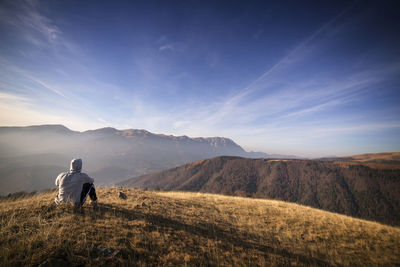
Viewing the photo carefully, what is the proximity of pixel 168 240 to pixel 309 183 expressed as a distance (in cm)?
10287

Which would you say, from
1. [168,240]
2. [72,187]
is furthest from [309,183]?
[72,187]

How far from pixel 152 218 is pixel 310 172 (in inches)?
4280

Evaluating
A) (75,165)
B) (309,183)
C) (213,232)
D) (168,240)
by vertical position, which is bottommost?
(309,183)

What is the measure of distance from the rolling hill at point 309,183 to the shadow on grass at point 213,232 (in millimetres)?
23399

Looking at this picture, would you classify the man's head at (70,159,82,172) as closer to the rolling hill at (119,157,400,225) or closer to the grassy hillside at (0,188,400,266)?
the grassy hillside at (0,188,400,266)

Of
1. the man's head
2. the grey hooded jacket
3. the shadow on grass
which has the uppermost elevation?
the man's head

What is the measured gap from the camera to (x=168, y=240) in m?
4.85

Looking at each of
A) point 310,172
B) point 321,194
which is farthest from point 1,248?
point 310,172

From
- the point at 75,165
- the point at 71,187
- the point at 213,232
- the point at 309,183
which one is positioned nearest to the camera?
the point at 71,187

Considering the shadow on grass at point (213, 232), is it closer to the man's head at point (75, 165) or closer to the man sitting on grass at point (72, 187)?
the man sitting on grass at point (72, 187)

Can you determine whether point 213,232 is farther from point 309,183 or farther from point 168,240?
point 309,183

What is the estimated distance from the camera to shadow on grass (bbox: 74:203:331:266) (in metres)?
5.39

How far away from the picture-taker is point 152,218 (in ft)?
21.1

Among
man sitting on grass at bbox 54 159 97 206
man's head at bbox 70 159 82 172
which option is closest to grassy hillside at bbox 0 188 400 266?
man sitting on grass at bbox 54 159 97 206
